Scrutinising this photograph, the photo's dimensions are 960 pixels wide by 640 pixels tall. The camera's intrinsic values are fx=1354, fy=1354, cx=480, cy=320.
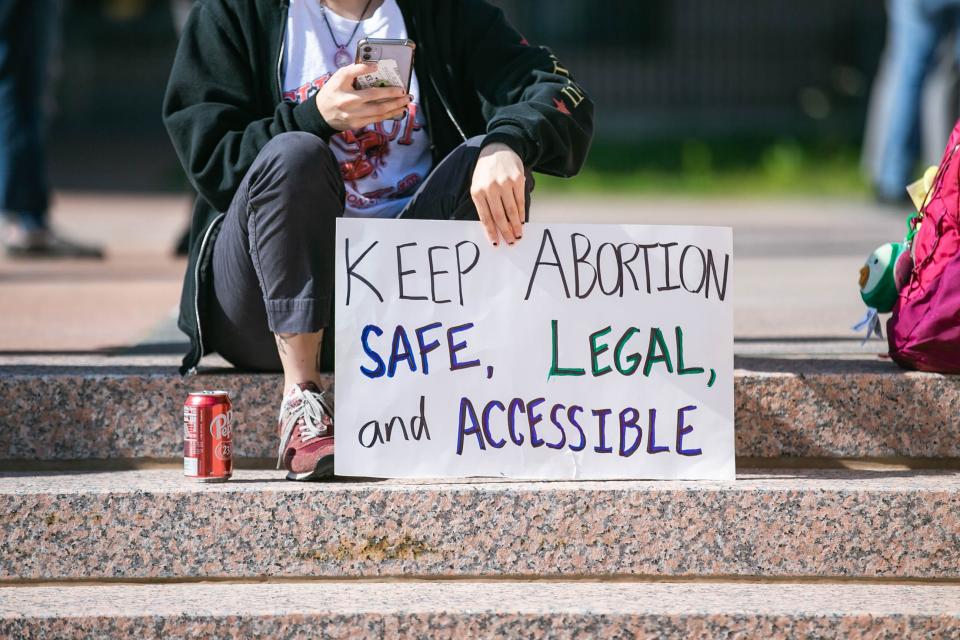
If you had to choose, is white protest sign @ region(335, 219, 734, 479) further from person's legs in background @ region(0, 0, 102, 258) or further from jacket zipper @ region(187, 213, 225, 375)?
person's legs in background @ region(0, 0, 102, 258)

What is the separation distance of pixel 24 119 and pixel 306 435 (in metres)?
3.36

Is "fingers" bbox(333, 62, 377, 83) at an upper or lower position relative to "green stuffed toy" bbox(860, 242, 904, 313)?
upper

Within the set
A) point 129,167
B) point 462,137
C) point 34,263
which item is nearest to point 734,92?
point 129,167

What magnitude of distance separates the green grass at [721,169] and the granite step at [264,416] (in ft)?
21.4

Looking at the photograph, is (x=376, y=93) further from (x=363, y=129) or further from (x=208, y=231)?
(x=208, y=231)

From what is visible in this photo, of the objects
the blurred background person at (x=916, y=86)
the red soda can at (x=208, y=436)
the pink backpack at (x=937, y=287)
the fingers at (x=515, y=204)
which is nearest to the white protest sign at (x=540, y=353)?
the fingers at (x=515, y=204)

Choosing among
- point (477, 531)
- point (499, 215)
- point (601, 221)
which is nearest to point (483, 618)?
point (477, 531)

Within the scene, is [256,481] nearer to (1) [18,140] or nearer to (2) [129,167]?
(1) [18,140]

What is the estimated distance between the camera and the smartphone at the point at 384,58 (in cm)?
253

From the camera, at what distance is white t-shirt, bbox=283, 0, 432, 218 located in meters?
2.81

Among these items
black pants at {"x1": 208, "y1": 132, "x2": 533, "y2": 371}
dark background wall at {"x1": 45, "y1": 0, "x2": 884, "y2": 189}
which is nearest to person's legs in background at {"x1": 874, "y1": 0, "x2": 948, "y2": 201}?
black pants at {"x1": 208, "y1": 132, "x2": 533, "y2": 371}

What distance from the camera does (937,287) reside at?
2713 millimetres

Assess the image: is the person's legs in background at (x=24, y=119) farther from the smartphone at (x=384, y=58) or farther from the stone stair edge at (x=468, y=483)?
the smartphone at (x=384, y=58)

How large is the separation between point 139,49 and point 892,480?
16357 millimetres
